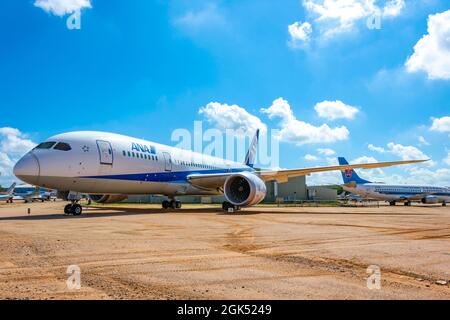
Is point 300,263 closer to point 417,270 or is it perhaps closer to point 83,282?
point 417,270

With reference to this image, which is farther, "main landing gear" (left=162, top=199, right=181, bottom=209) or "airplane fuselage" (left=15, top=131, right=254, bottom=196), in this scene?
"main landing gear" (left=162, top=199, right=181, bottom=209)

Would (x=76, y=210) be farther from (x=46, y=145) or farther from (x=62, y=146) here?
(x=46, y=145)

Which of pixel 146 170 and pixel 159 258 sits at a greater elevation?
pixel 146 170

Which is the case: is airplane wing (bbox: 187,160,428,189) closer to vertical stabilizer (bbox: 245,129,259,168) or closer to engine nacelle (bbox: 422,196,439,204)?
vertical stabilizer (bbox: 245,129,259,168)

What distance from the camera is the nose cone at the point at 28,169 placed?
47.8ft

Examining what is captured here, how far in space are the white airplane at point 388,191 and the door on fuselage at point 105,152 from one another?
3559cm

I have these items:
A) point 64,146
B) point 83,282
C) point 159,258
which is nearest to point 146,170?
point 64,146

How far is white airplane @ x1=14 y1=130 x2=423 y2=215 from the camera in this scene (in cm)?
1538

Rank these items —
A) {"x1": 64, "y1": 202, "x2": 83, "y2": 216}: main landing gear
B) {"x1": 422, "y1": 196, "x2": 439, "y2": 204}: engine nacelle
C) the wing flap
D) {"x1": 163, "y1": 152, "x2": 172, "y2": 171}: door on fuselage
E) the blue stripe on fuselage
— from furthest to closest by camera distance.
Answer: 1. {"x1": 422, "y1": 196, "x2": 439, "y2": 204}: engine nacelle
2. {"x1": 163, "y1": 152, "x2": 172, "y2": 171}: door on fuselage
3. the wing flap
4. the blue stripe on fuselage
5. {"x1": 64, "y1": 202, "x2": 83, "y2": 216}: main landing gear

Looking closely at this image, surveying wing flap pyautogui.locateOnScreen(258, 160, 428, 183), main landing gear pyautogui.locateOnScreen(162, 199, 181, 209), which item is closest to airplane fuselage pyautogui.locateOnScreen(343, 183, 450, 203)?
wing flap pyautogui.locateOnScreen(258, 160, 428, 183)

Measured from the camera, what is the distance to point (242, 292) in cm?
394

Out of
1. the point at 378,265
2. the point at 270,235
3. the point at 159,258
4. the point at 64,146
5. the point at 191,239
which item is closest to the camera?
the point at 378,265

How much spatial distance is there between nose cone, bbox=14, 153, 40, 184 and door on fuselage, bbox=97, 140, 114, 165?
9.99 ft
